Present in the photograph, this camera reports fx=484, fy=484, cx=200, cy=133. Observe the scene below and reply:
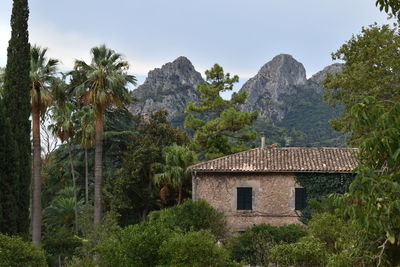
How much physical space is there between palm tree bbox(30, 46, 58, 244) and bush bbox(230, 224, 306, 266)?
897 centimetres

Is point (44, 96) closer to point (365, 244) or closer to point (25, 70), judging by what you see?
point (25, 70)

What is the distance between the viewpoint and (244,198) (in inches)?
917

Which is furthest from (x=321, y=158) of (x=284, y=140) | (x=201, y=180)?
(x=284, y=140)

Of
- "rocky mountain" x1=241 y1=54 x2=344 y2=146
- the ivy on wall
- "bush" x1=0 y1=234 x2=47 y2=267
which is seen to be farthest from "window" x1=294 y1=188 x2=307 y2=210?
"rocky mountain" x1=241 y1=54 x2=344 y2=146

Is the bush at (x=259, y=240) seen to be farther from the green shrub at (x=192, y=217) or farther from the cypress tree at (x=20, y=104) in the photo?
the cypress tree at (x=20, y=104)

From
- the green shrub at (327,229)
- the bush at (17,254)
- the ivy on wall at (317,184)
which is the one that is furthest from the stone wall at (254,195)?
the bush at (17,254)

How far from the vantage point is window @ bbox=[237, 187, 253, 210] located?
23281 mm

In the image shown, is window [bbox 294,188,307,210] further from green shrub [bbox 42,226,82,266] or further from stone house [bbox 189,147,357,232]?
green shrub [bbox 42,226,82,266]

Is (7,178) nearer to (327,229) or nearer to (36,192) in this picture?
(36,192)

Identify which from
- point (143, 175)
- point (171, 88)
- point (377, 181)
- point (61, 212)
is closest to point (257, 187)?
point (143, 175)

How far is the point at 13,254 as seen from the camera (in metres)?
11.0

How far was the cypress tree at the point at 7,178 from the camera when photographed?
19.4 metres

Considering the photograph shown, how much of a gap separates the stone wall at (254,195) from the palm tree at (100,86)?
4957mm

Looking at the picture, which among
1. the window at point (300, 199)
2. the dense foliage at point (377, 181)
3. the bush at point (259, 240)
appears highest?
the dense foliage at point (377, 181)
